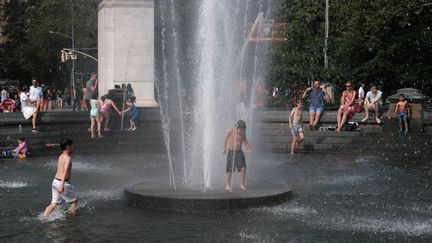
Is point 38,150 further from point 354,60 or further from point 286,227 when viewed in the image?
point 354,60

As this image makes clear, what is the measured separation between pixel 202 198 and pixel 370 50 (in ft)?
93.3

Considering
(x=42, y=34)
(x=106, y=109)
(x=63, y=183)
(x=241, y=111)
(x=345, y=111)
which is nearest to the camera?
(x=63, y=183)

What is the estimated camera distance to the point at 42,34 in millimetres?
71875

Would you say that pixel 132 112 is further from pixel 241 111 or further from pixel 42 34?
pixel 42 34

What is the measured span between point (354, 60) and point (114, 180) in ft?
83.0

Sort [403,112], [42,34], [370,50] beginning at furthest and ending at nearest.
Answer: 1. [42,34]
2. [370,50]
3. [403,112]

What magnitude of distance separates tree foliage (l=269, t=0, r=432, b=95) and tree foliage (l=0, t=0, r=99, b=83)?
30944 mm

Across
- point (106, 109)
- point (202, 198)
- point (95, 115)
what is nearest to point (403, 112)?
point (106, 109)

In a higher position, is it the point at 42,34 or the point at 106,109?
the point at 42,34

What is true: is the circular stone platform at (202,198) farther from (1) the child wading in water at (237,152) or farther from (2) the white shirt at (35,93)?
(2) the white shirt at (35,93)

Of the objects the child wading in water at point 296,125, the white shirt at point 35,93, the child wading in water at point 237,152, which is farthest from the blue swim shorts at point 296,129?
the child wading in water at point 237,152

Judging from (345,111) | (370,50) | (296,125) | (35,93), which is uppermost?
(370,50)

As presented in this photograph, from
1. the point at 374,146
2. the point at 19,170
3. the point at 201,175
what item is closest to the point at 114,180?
the point at 201,175

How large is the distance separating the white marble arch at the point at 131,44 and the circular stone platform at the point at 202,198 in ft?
52.2
